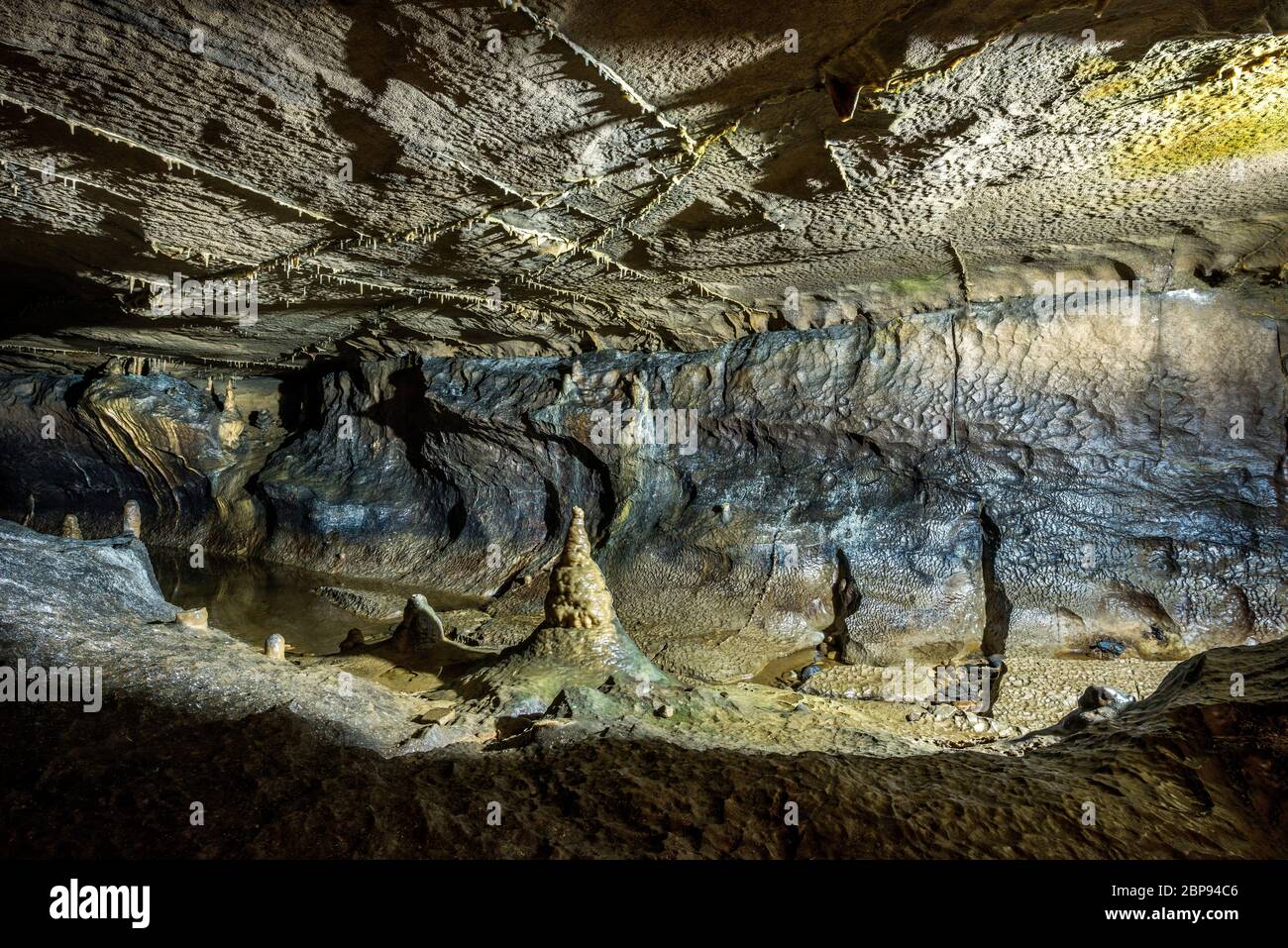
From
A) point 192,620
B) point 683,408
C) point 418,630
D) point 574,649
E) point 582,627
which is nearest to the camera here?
point 192,620

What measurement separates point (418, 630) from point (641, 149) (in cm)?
538

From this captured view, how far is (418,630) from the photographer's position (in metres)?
7.48

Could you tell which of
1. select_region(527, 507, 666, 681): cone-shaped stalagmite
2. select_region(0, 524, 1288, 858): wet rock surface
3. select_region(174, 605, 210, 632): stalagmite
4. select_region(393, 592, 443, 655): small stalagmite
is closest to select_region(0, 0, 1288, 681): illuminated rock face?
select_region(527, 507, 666, 681): cone-shaped stalagmite

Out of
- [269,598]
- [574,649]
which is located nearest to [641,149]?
[574,649]

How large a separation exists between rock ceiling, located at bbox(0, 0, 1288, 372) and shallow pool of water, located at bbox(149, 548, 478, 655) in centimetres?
429

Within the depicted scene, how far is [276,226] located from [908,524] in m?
7.15

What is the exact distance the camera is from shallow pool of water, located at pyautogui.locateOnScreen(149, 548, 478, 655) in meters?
9.16

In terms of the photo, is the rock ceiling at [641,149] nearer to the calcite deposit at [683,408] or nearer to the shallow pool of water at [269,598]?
the calcite deposit at [683,408]

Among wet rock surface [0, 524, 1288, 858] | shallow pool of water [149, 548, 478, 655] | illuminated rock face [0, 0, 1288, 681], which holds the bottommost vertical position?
shallow pool of water [149, 548, 478, 655]

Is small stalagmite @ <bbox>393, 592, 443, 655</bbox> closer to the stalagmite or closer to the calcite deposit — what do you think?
the calcite deposit

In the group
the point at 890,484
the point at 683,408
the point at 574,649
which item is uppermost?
the point at 683,408

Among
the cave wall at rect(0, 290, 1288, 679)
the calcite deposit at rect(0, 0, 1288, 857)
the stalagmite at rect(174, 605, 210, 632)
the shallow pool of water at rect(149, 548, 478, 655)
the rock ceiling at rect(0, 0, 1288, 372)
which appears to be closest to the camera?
the calcite deposit at rect(0, 0, 1288, 857)

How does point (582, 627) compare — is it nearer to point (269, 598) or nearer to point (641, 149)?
point (641, 149)
